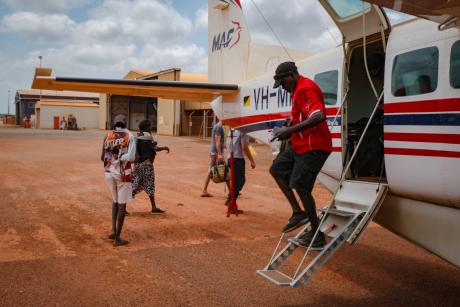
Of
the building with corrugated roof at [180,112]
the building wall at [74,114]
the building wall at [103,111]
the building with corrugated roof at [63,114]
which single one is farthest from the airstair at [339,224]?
the building wall at [74,114]

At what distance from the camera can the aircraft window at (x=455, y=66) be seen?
3.82 m

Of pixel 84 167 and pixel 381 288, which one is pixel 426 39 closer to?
pixel 381 288

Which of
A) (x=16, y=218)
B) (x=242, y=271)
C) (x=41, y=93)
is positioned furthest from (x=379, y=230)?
(x=41, y=93)

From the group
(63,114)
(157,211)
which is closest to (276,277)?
(157,211)

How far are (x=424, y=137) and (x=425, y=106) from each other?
281mm

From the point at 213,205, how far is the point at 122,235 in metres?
3.12

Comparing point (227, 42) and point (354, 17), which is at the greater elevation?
point (227, 42)

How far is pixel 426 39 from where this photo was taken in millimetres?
4176

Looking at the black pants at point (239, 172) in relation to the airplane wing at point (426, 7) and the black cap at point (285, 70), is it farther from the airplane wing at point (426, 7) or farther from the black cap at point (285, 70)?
the airplane wing at point (426, 7)

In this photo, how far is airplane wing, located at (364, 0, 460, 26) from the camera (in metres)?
3.08

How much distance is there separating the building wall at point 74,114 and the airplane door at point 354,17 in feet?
195

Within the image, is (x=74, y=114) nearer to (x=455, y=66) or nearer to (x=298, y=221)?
(x=298, y=221)

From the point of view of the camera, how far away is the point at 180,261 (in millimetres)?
5992

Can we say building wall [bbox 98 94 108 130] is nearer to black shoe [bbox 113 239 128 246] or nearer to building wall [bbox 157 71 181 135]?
building wall [bbox 157 71 181 135]
